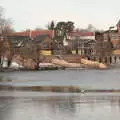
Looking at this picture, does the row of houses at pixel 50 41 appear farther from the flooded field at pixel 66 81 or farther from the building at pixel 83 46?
the flooded field at pixel 66 81

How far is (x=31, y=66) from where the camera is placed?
5054 inches

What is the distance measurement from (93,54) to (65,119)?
156 m

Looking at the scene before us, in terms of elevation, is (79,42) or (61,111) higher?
(79,42)

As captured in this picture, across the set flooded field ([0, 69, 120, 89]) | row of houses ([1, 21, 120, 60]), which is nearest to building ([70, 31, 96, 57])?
row of houses ([1, 21, 120, 60])

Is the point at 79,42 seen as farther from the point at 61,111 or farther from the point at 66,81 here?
the point at 61,111

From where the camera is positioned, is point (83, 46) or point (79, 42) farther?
point (79, 42)

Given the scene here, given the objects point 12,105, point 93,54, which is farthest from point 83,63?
point 12,105

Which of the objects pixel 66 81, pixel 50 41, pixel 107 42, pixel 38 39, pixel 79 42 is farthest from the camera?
pixel 79 42

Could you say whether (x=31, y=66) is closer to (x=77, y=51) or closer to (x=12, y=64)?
(x=12, y=64)

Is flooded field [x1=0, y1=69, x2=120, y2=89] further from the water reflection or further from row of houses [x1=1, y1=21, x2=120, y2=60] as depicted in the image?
row of houses [x1=1, y1=21, x2=120, y2=60]

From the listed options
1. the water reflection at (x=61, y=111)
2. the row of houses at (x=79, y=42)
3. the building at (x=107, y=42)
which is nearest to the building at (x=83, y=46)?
the row of houses at (x=79, y=42)

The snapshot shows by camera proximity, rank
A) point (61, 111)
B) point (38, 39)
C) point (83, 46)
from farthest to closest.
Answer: point (83, 46) < point (38, 39) < point (61, 111)

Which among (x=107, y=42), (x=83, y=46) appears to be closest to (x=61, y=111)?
(x=107, y=42)

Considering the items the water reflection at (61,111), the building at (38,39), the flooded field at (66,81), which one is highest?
the building at (38,39)
